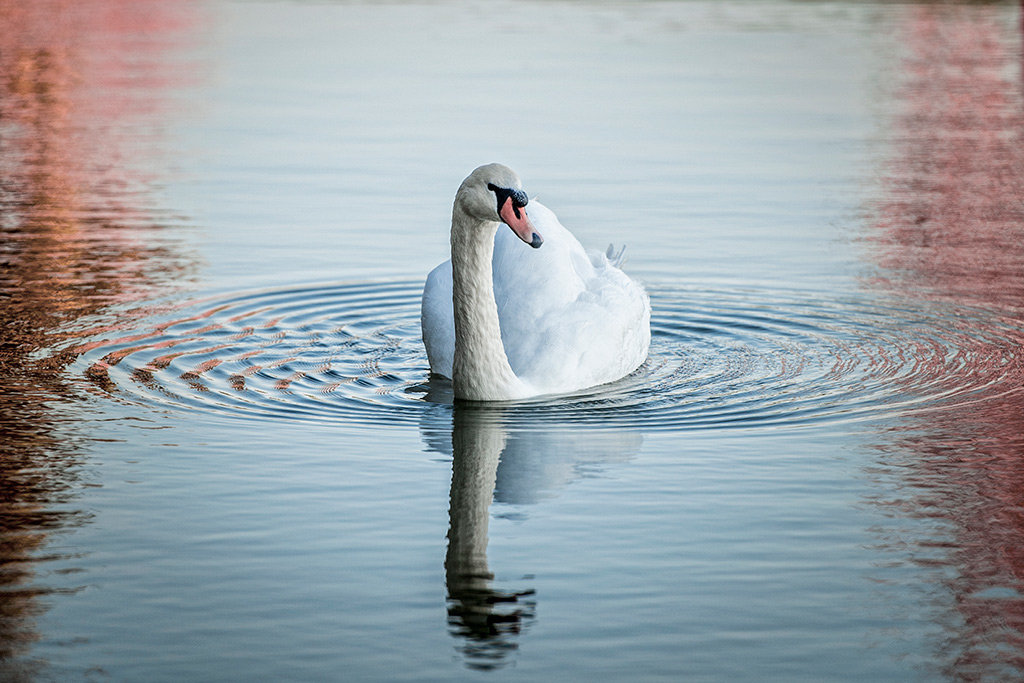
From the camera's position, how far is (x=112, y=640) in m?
5.84

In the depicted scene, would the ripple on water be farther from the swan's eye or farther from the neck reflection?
the swan's eye

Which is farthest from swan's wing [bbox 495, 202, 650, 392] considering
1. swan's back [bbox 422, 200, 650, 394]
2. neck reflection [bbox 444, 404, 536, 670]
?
neck reflection [bbox 444, 404, 536, 670]

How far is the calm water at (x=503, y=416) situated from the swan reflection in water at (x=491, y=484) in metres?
0.02

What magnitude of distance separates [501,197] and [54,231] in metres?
6.87

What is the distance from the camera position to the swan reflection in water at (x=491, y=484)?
19.5 ft

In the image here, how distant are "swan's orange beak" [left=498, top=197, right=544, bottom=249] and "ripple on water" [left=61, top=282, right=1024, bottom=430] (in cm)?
104

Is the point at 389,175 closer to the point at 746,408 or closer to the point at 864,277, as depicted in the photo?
the point at 864,277

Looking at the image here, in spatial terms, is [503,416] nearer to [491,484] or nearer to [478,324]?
[478,324]

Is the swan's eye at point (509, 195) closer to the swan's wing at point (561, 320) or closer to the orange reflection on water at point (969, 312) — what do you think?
the swan's wing at point (561, 320)

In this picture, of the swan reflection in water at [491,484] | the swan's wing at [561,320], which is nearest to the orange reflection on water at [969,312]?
the swan reflection in water at [491,484]

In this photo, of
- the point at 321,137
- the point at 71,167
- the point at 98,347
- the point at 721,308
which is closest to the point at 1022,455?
the point at 721,308

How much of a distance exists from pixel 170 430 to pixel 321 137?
12.7 m

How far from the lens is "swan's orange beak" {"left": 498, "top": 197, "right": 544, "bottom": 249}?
341 inches

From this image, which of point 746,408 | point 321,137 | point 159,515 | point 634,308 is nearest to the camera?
point 159,515
